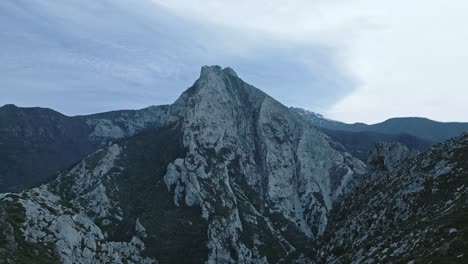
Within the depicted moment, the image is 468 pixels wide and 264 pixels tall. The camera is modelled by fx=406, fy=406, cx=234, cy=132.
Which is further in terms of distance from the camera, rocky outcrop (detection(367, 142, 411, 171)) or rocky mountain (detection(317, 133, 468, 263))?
rocky outcrop (detection(367, 142, 411, 171))

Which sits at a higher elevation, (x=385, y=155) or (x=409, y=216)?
(x=385, y=155)

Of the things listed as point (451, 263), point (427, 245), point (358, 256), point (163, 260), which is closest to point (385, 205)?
point (358, 256)

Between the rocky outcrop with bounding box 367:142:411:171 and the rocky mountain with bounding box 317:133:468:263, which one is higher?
the rocky outcrop with bounding box 367:142:411:171

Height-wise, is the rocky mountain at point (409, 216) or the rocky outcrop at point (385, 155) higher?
the rocky outcrop at point (385, 155)

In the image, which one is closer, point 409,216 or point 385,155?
point 409,216
